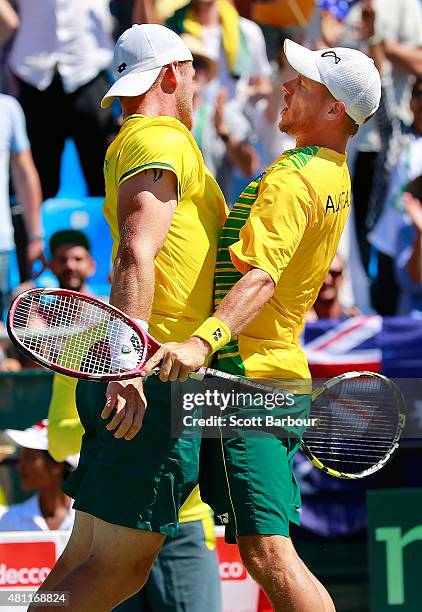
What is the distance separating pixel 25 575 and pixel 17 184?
9.35ft

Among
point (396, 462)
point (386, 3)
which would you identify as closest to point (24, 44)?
point (386, 3)

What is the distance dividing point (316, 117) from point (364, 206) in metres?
3.73

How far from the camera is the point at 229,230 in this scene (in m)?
3.71

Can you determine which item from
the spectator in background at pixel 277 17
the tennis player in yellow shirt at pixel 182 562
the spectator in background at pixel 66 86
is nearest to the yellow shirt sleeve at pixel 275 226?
the tennis player in yellow shirt at pixel 182 562

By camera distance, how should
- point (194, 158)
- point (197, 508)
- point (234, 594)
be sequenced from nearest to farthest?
point (194, 158) → point (197, 508) → point (234, 594)

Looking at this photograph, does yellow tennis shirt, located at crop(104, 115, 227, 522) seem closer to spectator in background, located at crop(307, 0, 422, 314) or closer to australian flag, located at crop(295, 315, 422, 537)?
australian flag, located at crop(295, 315, 422, 537)

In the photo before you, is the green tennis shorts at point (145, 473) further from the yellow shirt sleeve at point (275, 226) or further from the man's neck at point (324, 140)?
the man's neck at point (324, 140)

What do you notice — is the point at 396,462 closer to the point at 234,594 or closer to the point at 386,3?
the point at 234,594

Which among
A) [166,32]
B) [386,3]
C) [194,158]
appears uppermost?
[386,3]

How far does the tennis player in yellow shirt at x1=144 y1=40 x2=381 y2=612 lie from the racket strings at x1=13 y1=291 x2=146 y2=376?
0.18 metres

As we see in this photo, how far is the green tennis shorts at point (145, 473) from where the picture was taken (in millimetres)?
3477

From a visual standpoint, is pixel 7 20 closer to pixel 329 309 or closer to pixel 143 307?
pixel 329 309

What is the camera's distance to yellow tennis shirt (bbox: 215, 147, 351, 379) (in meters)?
3.50

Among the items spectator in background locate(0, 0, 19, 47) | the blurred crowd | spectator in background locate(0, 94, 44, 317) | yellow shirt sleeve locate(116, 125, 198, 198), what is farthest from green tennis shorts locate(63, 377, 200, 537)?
spectator in background locate(0, 0, 19, 47)
